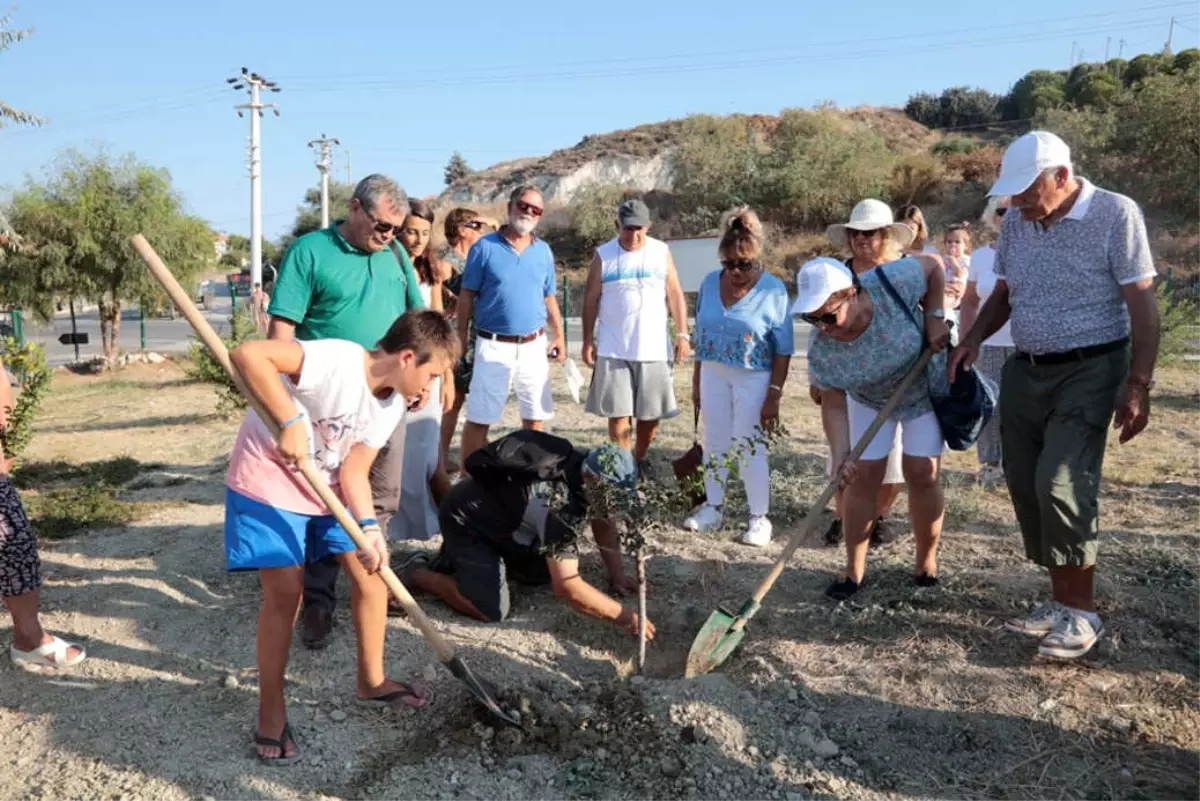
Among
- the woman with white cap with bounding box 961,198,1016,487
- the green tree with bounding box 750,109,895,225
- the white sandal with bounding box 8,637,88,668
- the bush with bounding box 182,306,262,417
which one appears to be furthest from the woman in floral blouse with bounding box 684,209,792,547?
the green tree with bounding box 750,109,895,225

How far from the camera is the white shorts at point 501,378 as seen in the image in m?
4.69

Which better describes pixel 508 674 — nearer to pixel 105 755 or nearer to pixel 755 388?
pixel 105 755

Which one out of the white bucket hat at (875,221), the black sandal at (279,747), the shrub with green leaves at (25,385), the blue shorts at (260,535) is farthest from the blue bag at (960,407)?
the shrub with green leaves at (25,385)

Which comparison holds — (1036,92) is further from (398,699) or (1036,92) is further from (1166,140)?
(398,699)

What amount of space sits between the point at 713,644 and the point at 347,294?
194 cm

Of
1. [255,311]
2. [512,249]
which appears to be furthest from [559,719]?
[255,311]

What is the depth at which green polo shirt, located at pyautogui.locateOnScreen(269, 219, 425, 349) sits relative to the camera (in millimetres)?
3340

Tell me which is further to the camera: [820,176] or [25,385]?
[820,176]

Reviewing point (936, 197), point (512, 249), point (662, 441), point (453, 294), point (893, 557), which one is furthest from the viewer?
point (936, 197)

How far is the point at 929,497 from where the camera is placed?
3.48 m

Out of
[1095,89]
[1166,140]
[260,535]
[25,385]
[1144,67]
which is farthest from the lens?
[1144,67]

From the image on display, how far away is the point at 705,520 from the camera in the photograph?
15.2 feet

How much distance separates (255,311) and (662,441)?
1033cm

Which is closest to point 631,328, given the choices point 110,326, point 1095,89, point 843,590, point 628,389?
point 628,389
